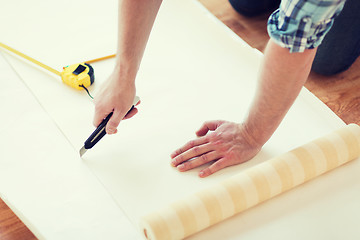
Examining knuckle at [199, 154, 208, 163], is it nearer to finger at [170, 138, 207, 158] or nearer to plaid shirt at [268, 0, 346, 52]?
finger at [170, 138, 207, 158]

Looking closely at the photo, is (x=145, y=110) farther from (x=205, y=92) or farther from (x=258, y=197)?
(x=258, y=197)

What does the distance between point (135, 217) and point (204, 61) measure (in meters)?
0.67

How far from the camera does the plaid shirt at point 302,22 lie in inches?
31.2

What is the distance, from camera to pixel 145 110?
1.30 m

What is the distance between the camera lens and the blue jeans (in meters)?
1.50

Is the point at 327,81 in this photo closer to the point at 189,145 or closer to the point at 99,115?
the point at 189,145

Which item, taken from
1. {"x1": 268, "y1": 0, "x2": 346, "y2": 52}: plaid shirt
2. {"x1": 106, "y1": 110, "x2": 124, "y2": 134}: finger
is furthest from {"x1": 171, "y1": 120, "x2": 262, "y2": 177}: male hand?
{"x1": 268, "y1": 0, "x2": 346, "y2": 52}: plaid shirt

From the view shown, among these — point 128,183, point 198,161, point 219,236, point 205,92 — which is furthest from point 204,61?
point 219,236

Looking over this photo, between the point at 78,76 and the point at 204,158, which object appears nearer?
the point at 204,158

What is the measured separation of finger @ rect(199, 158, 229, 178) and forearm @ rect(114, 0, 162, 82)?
1.03 feet

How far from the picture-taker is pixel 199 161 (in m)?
1.14

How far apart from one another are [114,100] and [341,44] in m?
0.97

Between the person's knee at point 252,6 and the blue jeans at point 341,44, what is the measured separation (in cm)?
42

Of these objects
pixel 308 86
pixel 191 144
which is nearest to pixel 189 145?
pixel 191 144
